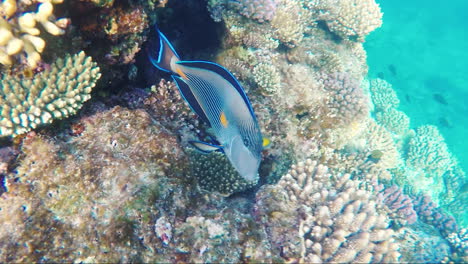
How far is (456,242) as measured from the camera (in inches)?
173

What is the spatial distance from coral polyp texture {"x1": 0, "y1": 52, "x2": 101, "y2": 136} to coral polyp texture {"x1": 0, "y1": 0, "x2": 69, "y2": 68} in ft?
0.54

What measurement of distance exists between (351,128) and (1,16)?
5.25 metres

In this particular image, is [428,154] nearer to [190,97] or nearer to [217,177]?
[217,177]

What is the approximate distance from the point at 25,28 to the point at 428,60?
2904 cm

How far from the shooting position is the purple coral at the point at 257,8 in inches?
183

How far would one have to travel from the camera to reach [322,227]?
98.8 inches

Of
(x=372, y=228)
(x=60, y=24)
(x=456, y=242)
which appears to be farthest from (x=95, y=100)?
(x=456, y=242)

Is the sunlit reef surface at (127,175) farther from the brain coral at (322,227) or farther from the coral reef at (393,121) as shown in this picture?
the coral reef at (393,121)

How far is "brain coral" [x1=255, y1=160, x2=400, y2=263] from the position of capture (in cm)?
218

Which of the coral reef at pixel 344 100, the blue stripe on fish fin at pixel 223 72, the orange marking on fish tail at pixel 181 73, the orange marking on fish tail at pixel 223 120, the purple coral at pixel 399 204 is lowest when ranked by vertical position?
the orange marking on fish tail at pixel 181 73

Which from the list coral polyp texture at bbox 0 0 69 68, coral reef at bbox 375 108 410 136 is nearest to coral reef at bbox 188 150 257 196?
coral polyp texture at bbox 0 0 69 68

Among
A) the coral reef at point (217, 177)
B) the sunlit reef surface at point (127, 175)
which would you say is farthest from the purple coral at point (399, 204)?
the coral reef at point (217, 177)

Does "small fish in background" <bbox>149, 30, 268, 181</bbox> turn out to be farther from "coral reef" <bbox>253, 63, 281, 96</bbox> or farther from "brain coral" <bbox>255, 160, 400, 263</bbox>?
"coral reef" <bbox>253, 63, 281, 96</bbox>

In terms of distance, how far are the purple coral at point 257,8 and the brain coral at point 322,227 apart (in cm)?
318
